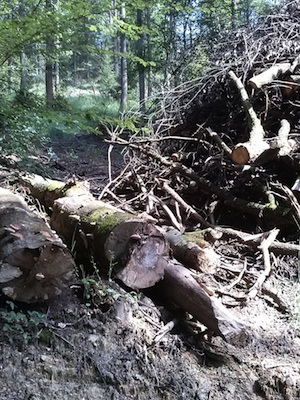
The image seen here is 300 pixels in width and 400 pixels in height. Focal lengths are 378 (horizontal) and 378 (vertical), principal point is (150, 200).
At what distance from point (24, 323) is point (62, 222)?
60.9 inches

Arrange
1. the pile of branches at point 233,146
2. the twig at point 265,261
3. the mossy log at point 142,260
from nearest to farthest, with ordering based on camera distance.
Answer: the mossy log at point 142,260 < the twig at point 265,261 < the pile of branches at point 233,146

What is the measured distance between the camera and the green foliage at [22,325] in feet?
8.14

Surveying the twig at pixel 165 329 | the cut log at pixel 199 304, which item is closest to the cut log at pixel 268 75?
the cut log at pixel 199 304

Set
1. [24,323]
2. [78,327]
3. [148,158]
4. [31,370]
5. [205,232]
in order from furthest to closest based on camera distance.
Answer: [148,158] → [205,232] → [78,327] → [24,323] → [31,370]

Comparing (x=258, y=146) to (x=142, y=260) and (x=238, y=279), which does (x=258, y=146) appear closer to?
(x=238, y=279)

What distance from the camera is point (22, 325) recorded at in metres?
2.59

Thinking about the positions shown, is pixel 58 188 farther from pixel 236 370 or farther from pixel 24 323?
pixel 236 370

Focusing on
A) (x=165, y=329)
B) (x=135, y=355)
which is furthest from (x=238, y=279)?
(x=135, y=355)

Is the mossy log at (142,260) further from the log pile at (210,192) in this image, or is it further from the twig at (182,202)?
the twig at (182,202)

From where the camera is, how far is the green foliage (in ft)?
8.14

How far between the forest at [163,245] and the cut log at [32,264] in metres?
0.01

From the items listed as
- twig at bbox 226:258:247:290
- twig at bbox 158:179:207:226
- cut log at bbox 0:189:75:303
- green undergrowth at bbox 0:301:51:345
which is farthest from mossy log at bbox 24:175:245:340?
twig at bbox 158:179:207:226

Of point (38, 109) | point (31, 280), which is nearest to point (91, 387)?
point (31, 280)

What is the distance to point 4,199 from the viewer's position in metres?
3.57
